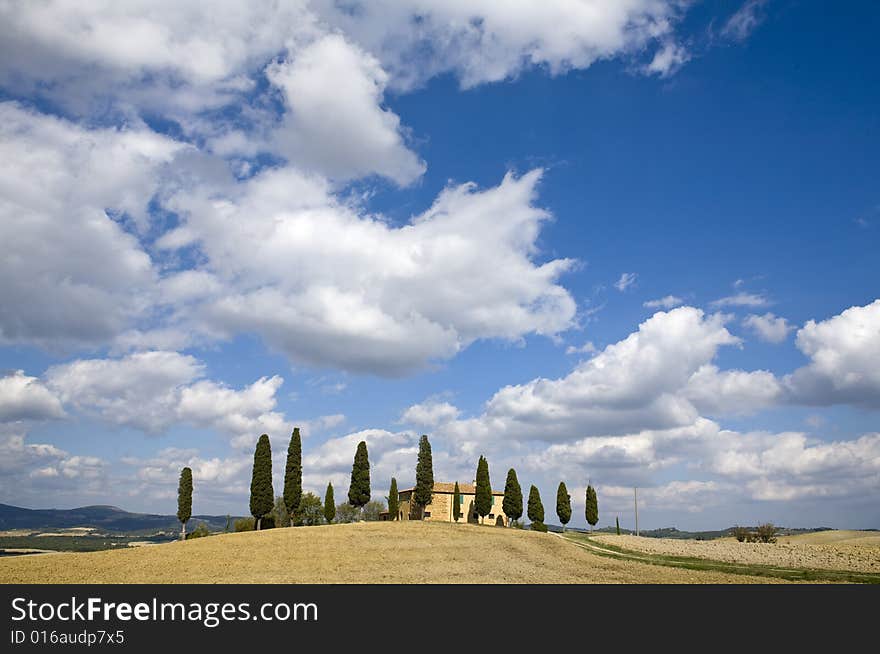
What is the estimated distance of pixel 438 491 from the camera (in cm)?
9569

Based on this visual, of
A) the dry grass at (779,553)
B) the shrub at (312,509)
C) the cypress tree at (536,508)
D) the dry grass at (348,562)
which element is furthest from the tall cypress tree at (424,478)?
the shrub at (312,509)

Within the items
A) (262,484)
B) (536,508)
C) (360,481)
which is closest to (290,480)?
(262,484)

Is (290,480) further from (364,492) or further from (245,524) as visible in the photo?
(245,524)

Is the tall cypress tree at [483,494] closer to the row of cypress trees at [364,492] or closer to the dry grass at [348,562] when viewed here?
the row of cypress trees at [364,492]

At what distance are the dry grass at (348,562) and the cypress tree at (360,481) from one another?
14924mm

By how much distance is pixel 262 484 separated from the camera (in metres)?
69.9

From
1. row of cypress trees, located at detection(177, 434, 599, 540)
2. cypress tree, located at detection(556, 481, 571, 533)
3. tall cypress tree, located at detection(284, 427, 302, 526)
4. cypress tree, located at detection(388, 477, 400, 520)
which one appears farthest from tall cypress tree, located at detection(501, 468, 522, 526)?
tall cypress tree, located at detection(284, 427, 302, 526)

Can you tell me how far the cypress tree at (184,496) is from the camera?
73938 millimetres

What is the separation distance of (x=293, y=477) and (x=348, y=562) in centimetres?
2869
